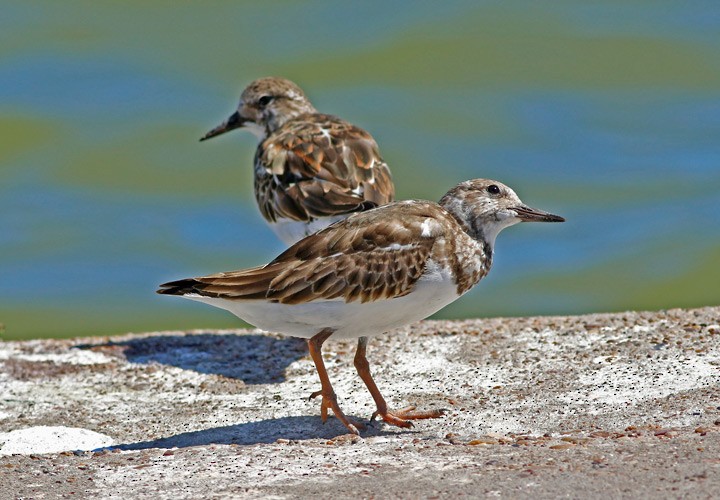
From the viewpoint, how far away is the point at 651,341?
959 centimetres

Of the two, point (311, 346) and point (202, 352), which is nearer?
point (311, 346)

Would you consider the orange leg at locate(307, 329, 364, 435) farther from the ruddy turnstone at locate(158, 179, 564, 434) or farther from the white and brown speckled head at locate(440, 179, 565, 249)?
the white and brown speckled head at locate(440, 179, 565, 249)

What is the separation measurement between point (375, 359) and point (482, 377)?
3.73 feet

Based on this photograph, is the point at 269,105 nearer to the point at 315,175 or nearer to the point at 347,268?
the point at 315,175

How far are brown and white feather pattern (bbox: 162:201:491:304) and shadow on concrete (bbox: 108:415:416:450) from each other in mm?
1023

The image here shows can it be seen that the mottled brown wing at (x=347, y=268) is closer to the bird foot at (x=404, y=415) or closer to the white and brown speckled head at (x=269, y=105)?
the bird foot at (x=404, y=415)

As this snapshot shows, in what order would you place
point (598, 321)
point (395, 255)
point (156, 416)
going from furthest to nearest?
point (598, 321), point (156, 416), point (395, 255)

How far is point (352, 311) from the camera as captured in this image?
315 inches

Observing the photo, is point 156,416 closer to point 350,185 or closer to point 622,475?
point 350,185

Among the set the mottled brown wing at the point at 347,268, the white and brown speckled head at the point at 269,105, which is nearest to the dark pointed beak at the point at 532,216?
the mottled brown wing at the point at 347,268

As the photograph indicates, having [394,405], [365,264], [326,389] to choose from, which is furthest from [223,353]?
[365,264]

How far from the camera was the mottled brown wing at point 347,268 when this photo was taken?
7.95 m

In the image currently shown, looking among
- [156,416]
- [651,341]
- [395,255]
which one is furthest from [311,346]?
[651,341]

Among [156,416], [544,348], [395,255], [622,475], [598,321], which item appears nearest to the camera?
[622,475]
